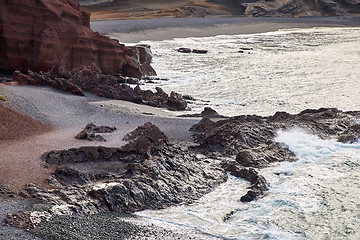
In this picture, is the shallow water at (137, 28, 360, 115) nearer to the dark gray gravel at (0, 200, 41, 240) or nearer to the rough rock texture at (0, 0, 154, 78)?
the rough rock texture at (0, 0, 154, 78)

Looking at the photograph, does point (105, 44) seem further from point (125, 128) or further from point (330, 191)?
point (330, 191)

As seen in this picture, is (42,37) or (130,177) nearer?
(130,177)

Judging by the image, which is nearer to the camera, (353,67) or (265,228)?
(265,228)

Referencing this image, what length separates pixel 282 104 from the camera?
19531 millimetres

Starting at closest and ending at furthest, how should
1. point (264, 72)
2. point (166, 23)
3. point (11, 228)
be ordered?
point (11, 228) → point (264, 72) → point (166, 23)

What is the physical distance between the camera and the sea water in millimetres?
8523

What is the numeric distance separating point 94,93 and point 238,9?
49999 millimetres

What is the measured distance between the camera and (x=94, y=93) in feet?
53.7

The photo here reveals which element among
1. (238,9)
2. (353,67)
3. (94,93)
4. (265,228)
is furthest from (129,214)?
(238,9)

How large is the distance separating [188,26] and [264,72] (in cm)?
1928

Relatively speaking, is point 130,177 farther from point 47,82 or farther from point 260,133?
point 47,82

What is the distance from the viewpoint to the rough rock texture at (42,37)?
17562 mm

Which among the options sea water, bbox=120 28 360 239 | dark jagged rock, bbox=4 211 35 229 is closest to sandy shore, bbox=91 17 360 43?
sea water, bbox=120 28 360 239

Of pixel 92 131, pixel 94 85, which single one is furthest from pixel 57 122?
pixel 94 85
